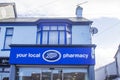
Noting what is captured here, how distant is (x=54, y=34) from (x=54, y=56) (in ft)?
15.6

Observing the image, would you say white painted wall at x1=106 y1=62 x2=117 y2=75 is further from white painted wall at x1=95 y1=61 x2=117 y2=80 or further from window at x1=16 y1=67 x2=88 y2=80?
window at x1=16 y1=67 x2=88 y2=80

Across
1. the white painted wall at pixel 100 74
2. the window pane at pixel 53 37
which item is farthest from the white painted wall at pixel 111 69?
the window pane at pixel 53 37

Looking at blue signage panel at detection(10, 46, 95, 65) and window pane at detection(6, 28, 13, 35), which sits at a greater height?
window pane at detection(6, 28, 13, 35)

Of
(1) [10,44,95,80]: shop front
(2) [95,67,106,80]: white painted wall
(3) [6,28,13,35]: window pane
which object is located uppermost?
(3) [6,28,13,35]: window pane

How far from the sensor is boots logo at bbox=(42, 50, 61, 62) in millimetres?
17672

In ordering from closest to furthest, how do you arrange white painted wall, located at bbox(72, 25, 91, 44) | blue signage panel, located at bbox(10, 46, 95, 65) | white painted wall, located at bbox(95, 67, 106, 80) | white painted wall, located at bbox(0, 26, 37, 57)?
blue signage panel, located at bbox(10, 46, 95, 65)
white painted wall, located at bbox(72, 25, 91, 44)
white painted wall, located at bbox(0, 26, 37, 57)
white painted wall, located at bbox(95, 67, 106, 80)

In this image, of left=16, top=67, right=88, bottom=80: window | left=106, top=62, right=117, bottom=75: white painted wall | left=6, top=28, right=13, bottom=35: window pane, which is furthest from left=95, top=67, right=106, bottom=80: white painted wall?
left=16, top=67, right=88, bottom=80: window

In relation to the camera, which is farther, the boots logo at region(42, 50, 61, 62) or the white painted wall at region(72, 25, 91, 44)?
the white painted wall at region(72, 25, 91, 44)

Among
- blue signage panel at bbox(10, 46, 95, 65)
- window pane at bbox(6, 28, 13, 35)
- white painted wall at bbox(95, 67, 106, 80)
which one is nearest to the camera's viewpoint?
blue signage panel at bbox(10, 46, 95, 65)

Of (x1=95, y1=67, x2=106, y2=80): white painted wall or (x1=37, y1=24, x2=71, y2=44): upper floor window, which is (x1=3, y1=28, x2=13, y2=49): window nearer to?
(x1=37, y1=24, x2=71, y2=44): upper floor window

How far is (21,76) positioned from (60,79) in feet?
10.3

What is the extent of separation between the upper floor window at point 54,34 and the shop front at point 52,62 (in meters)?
3.83

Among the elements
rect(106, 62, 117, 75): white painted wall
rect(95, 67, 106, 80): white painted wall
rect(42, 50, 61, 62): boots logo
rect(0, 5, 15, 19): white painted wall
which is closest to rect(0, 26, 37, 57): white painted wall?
rect(0, 5, 15, 19): white painted wall

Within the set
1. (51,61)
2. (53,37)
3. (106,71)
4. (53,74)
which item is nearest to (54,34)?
(53,37)
